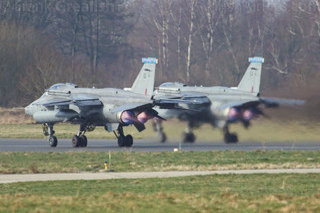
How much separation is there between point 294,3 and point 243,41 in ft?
25.4

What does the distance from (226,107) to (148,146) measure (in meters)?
5.56

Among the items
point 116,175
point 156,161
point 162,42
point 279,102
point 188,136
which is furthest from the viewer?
point 162,42

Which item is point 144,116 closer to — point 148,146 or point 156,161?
point 148,146

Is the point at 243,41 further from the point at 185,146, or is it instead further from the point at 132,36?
the point at 185,146

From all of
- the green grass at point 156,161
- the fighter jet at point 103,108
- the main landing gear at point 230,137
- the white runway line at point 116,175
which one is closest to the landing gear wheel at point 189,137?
the main landing gear at point 230,137

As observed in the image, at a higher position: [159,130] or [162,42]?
[162,42]

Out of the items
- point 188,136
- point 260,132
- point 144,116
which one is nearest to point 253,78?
point 260,132

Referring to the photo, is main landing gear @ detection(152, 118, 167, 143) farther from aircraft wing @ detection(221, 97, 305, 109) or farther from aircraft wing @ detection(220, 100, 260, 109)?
aircraft wing @ detection(220, 100, 260, 109)

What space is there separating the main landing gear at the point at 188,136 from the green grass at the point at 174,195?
19.8m

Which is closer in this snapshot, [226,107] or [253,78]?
[226,107]

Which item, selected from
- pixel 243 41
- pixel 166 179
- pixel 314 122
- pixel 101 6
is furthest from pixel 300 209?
pixel 101 6

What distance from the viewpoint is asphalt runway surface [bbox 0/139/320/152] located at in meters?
43.4

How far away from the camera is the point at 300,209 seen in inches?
781

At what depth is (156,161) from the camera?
34.8 metres
